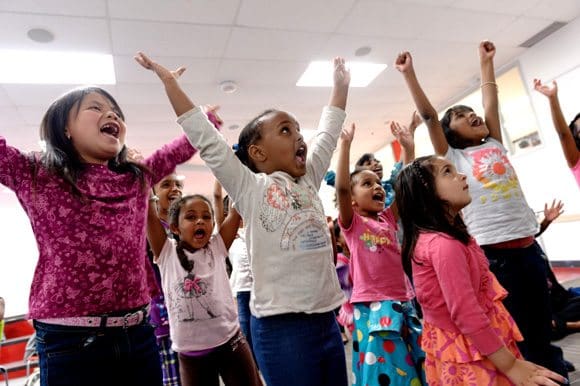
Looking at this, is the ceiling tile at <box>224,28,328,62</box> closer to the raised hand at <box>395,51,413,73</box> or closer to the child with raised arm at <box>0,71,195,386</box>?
the raised hand at <box>395,51,413,73</box>

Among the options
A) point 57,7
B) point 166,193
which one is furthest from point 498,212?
point 57,7

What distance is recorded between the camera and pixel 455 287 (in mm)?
1051

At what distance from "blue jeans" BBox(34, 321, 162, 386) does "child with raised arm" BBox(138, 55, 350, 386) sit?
327mm

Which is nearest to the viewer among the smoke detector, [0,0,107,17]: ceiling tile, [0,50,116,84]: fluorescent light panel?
[0,0,107,17]: ceiling tile

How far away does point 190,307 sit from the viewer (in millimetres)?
1551

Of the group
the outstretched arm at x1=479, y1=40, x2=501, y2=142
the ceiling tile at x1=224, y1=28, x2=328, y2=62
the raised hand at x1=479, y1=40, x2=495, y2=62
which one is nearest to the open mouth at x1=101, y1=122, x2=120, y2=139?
the outstretched arm at x1=479, y1=40, x2=501, y2=142

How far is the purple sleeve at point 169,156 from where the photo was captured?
45.6 inches

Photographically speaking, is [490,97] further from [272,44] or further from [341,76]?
[272,44]

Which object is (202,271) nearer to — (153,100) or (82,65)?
(82,65)

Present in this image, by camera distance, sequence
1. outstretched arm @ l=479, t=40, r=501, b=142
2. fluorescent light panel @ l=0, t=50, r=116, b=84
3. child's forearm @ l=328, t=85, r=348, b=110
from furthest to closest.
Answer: fluorescent light panel @ l=0, t=50, r=116, b=84 → outstretched arm @ l=479, t=40, r=501, b=142 → child's forearm @ l=328, t=85, r=348, b=110

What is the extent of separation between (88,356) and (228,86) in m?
4.13

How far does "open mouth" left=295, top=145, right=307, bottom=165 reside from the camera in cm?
121

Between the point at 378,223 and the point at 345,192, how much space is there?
0.97ft

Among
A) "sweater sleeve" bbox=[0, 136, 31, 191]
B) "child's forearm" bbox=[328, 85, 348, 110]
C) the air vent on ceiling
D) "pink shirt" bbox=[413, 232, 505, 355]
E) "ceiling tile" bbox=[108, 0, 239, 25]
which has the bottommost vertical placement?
"pink shirt" bbox=[413, 232, 505, 355]
